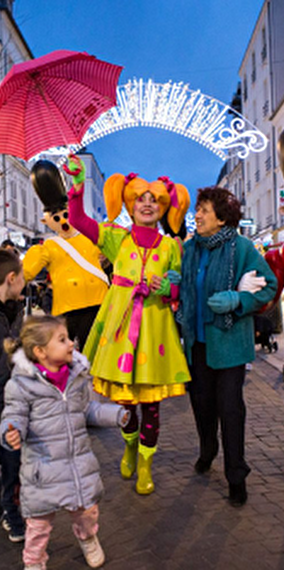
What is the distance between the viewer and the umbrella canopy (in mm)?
3178

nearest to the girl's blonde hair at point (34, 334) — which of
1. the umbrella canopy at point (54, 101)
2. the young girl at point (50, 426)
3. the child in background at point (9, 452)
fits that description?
the young girl at point (50, 426)

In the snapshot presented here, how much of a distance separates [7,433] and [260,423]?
3.11m

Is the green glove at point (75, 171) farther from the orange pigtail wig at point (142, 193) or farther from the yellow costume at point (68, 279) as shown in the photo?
the yellow costume at point (68, 279)

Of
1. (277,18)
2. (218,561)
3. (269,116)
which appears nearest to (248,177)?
(269,116)

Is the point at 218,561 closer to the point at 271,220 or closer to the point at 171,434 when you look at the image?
the point at 171,434

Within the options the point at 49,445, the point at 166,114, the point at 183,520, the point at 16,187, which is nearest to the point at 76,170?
the point at 49,445

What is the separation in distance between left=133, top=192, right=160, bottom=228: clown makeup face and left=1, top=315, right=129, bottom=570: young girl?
1.29 m

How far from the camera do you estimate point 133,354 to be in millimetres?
3211

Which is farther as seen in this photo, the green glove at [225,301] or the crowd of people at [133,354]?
the green glove at [225,301]

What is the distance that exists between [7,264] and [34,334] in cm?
74

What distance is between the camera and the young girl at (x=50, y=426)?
2227 millimetres

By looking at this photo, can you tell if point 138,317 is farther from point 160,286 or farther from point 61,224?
point 61,224

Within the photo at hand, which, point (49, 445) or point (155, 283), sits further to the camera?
point (155, 283)

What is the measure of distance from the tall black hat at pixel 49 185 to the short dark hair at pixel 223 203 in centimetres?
163
